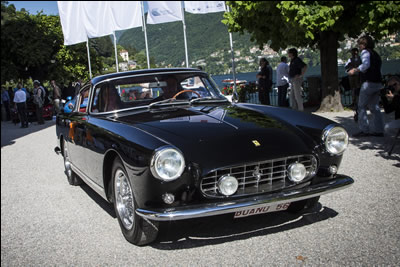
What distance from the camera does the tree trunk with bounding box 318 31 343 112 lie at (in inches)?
511

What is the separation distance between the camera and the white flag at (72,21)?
22.3m

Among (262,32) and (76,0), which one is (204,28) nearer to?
(76,0)

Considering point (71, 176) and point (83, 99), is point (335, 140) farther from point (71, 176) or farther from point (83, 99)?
point (71, 176)

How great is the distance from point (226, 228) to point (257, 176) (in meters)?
0.75

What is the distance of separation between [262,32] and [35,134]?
26.9ft

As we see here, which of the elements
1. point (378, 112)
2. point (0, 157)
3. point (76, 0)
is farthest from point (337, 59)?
point (76, 0)

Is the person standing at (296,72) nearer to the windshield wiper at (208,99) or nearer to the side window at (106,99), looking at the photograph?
the windshield wiper at (208,99)

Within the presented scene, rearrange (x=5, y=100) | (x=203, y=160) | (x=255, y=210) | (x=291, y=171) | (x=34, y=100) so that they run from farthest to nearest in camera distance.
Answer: (x=5, y=100) < (x=34, y=100) < (x=291, y=171) < (x=255, y=210) < (x=203, y=160)

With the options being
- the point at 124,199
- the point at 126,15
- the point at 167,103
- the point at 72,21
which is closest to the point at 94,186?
the point at 124,199

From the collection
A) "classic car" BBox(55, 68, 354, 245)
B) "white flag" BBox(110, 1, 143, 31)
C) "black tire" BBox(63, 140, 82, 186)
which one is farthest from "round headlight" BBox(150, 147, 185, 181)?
"white flag" BBox(110, 1, 143, 31)

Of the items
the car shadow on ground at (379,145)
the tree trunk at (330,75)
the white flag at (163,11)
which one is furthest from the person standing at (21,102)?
the car shadow on ground at (379,145)

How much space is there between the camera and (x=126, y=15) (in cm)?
1944

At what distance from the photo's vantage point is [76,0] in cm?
2186

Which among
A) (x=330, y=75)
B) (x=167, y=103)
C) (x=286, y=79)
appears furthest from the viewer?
(x=286, y=79)
